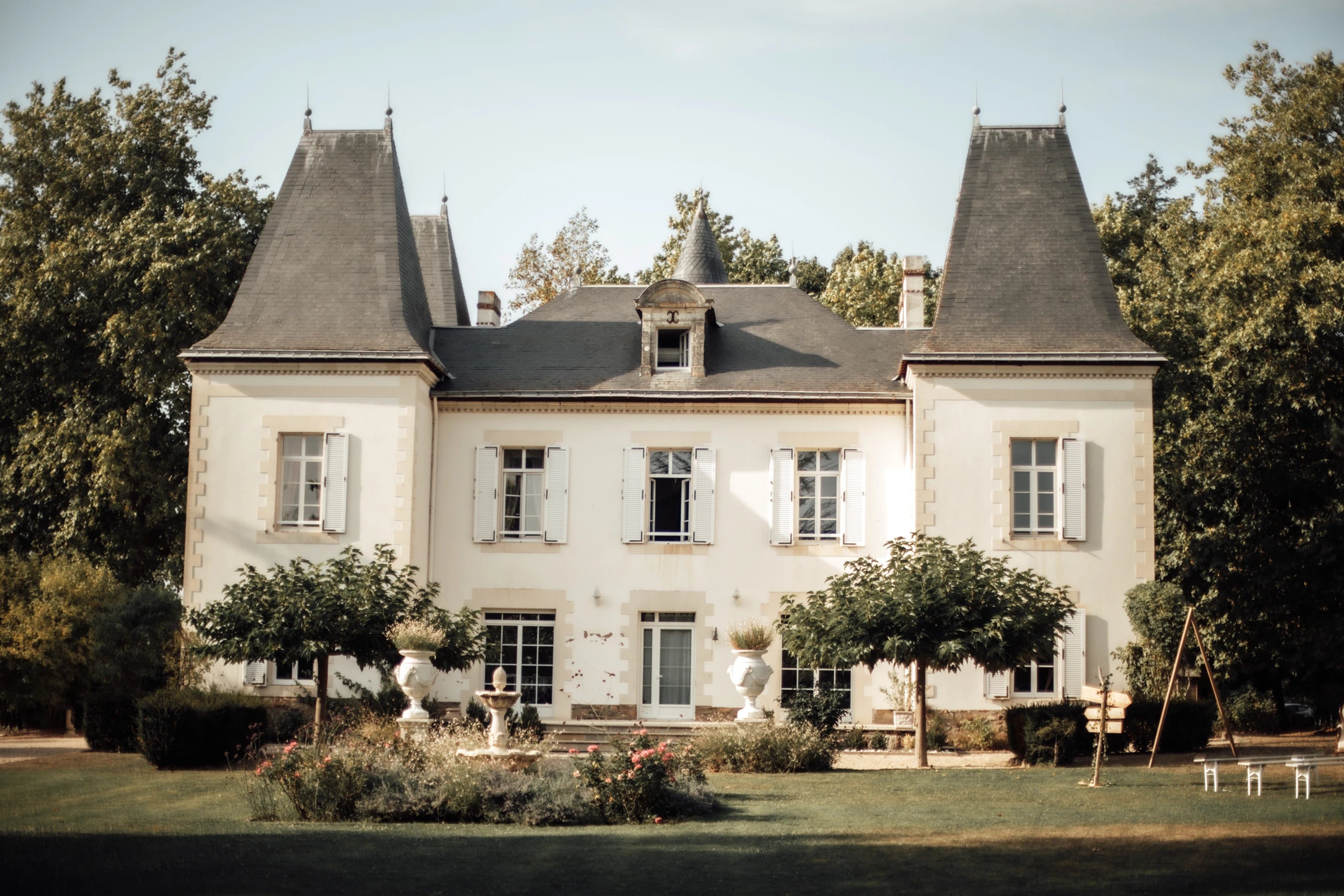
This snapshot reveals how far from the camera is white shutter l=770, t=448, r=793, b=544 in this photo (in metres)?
21.8

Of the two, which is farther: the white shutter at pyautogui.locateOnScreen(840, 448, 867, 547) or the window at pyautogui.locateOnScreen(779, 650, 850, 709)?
the white shutter at pyautogui.locateOnScreen(840, 448, 867, 547)

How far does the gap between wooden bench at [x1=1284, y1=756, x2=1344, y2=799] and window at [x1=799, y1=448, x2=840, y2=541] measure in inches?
368

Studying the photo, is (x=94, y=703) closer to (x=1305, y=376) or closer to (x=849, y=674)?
(x=849, y=674)

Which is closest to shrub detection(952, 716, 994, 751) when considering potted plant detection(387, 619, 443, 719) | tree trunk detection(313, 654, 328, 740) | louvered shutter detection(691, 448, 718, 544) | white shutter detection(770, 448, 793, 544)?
white shutter detection(770, 448, 793, 544)

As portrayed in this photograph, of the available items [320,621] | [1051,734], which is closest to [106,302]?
[320,621]

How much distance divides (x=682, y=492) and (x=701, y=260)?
8.13 m

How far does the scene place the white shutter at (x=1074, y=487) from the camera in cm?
2067

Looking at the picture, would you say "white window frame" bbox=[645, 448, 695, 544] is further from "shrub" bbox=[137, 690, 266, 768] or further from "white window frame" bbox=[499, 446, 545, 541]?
"shrub" bbox=[137, 690, 266, 768]

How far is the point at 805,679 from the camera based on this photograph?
21609 mm

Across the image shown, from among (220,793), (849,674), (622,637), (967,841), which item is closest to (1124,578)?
(849,674)

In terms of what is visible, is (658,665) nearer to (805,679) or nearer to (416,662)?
(805,679)

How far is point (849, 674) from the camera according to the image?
2147 cm

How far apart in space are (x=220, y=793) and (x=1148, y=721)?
11.8 m

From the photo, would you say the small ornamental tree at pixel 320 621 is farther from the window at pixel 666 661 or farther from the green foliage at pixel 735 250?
the green foliage at pixel 735 250
